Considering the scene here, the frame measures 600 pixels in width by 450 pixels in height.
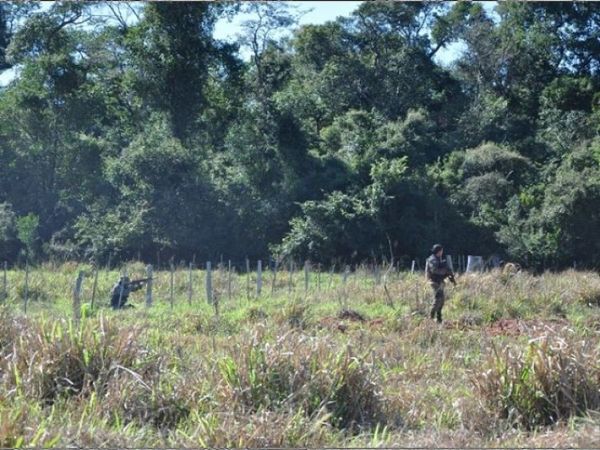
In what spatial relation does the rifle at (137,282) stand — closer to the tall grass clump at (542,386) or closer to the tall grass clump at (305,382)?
the tall grass clump at (305,382)

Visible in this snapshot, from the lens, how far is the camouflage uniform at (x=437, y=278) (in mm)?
16641

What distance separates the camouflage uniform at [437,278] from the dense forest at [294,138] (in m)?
15.1

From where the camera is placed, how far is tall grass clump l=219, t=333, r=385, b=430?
27.1 ft

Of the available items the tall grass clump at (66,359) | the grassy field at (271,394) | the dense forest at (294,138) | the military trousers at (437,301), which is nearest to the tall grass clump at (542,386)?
the grassy field at (271,394)

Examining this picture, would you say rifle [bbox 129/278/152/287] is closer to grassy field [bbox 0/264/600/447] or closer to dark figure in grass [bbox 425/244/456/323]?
dark figure in grass [bbox 425/244/456/323]

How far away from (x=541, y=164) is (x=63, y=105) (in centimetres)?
1869

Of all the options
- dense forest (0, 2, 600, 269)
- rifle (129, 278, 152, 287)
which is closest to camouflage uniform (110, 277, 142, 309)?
rifle (129, 278, 152, 287)

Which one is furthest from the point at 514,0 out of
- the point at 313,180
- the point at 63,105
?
the point at 63,105

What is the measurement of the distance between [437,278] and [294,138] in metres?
18.3

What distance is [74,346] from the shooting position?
8586 mm

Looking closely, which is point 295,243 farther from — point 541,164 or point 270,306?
point 270,306

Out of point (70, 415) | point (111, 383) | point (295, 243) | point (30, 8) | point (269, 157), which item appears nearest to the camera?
point (70, 415)

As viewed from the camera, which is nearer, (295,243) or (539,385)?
(539,385)

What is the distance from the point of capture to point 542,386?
8383mm
